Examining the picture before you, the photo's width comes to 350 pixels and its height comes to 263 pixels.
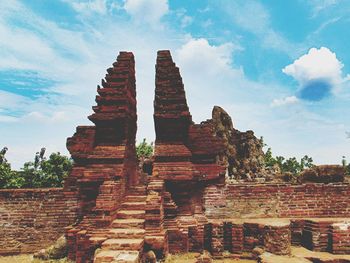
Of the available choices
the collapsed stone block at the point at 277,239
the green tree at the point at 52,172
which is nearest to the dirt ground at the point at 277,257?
the collapsed stone block at the point at 277,239

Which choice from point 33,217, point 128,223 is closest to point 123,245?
point 128,223

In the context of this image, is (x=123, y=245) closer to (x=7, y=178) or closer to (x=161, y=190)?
(x=161, y=190)

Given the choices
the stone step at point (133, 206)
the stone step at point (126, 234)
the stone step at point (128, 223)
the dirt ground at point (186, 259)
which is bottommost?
the dirt ground at point (186, 259)

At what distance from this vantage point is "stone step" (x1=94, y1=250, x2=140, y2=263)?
4.35 meters

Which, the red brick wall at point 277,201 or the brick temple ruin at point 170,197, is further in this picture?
the red brick wall at point 277,201

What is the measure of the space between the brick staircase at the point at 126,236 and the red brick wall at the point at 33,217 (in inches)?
67.2

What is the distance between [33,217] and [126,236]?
10.6ft

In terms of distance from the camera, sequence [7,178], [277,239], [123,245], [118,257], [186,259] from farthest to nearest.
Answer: [7,178] < [277,239] < [186,259] < [123,245] < [118,257]

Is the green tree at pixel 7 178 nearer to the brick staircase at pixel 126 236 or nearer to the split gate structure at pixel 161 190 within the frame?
the split gate structure at pixel 161 190

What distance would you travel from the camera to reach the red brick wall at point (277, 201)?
7.19m

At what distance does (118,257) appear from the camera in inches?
175

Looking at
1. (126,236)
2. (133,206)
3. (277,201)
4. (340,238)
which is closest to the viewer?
(126,236)

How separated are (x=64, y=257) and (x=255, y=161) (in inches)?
418

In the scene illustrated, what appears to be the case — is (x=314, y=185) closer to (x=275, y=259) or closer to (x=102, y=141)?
(x=275, y=259)
